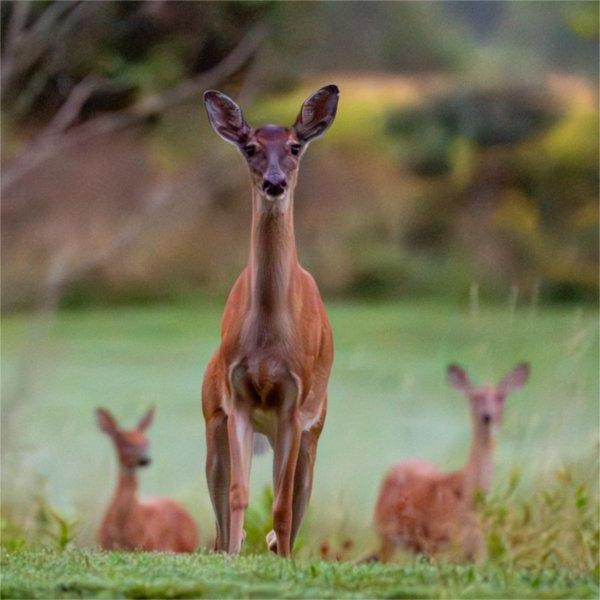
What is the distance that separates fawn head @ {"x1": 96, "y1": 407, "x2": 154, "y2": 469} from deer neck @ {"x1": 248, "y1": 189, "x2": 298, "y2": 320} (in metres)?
4.00

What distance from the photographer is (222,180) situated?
579 inches

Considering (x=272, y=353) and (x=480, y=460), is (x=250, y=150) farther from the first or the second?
(x=480, y=460)

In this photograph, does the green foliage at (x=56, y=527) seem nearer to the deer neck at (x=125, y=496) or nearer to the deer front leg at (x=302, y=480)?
the deer neck at (x=125, y=496)

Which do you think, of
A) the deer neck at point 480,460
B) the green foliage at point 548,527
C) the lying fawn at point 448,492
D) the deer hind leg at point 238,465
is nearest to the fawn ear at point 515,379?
the lying fawn at point 448,492

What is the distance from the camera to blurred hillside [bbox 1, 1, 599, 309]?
47.2ft

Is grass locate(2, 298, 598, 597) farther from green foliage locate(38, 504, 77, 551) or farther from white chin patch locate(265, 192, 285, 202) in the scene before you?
white chin patch locate(265, 192, 285, 202)

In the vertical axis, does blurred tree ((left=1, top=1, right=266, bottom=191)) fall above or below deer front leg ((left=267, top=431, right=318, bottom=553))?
above

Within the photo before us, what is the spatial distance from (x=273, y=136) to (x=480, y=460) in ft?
12.1

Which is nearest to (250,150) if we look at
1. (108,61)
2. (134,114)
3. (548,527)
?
(548,527)

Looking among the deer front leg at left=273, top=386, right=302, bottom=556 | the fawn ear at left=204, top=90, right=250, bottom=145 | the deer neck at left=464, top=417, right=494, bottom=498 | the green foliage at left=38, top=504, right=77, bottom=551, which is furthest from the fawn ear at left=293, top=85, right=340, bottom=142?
the deer neck at left=464, top=417, right=494, bottom=498

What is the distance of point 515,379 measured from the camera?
992 centimetres

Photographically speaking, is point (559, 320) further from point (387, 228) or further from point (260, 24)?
point (260, 24)

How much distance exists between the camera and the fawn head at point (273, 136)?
657 centimetres

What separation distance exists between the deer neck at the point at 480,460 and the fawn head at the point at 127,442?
195 cm
